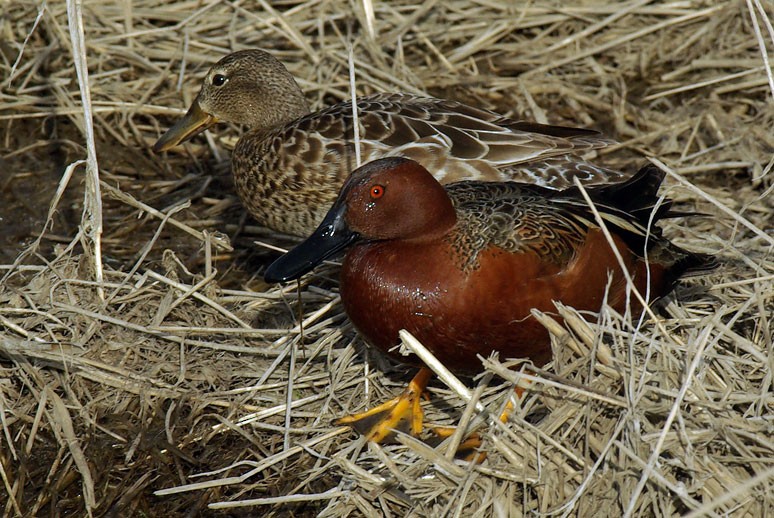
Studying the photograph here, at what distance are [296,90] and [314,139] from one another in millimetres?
646

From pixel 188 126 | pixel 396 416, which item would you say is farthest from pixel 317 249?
pixel 188 126

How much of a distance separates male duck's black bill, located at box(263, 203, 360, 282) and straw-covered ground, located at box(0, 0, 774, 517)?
55 centimetres

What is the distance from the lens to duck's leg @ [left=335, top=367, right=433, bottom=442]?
3.45m

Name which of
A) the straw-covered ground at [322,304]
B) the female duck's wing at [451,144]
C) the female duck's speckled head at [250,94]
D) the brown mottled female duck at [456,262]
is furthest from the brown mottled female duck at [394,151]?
the brown mottled female duck at [456,262]

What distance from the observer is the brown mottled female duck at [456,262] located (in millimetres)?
3105

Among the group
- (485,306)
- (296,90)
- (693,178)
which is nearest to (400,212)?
(485,306)

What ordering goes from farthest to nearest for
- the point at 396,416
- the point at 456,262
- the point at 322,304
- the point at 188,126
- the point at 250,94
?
the point at 188,126 < the point at 250,94 < the point at 322,304 < the point at 396,416 < the point at 456,262

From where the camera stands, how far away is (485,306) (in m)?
3.09

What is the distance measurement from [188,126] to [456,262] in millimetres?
2275

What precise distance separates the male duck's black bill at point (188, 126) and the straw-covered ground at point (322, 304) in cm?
24

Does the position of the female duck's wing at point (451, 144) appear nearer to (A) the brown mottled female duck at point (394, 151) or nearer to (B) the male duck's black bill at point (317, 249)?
(A) the brown mottled female duck at point (394, 151)

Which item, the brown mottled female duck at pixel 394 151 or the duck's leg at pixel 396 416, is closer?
the duck's leg at pixel 396 416

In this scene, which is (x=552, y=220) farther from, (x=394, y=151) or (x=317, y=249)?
(x=394, y=151)

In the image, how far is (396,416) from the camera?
3506 mm
